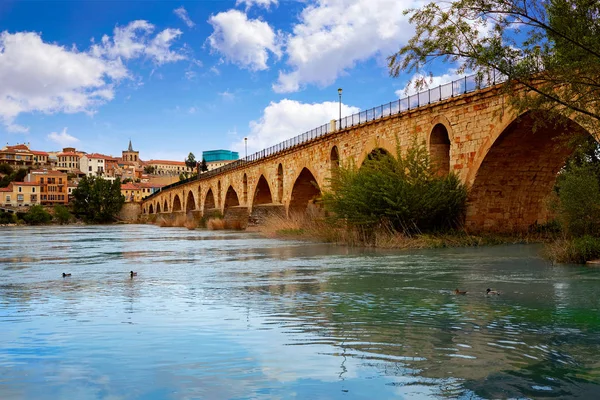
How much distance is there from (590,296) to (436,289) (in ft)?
7.05

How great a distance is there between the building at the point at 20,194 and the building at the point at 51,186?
1.09 metres

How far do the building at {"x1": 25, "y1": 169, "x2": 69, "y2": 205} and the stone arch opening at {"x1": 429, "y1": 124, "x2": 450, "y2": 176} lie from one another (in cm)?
10420

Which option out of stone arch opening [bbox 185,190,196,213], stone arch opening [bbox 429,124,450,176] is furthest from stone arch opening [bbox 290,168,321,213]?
stone arch opening [bbox 185,190,196,213]

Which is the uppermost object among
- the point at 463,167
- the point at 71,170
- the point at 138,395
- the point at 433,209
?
the point at 71,170

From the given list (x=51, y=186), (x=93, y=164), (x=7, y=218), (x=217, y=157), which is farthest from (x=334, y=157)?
(x=217, y=157)

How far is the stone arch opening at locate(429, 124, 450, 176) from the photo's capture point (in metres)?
22.8

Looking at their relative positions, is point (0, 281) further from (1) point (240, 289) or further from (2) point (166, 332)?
(2) point (166, 332)

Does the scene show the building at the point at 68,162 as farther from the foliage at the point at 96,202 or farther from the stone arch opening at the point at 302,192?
the stone arch opening at the point at 302,192

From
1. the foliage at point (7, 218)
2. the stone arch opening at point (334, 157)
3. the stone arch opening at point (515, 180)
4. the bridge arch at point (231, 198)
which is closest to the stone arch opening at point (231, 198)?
the bridge arch at point (231, 198)

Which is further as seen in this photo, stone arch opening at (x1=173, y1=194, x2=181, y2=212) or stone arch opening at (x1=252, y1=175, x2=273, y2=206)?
stone arch opening at (x1=173, y1=194, x2=181, y2=212)

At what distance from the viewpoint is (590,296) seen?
28.1 ft

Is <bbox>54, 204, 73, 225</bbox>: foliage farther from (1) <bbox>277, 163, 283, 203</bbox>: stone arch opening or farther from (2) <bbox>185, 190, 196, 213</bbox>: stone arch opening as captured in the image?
(1) <bbox>277, 163, 283, 203</bbox>: stone arch opening

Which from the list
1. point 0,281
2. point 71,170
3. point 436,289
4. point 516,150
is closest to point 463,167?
point 516,150

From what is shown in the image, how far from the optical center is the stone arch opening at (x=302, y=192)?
3853 centimetres
